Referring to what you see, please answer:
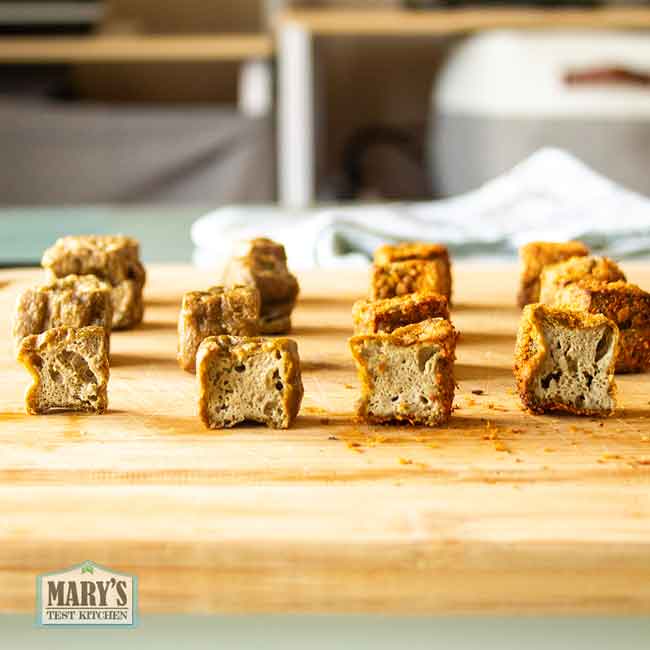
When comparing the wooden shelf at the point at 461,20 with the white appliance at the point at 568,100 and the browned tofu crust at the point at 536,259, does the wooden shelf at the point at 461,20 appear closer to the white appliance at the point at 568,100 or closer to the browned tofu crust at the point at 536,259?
the white appliance at the point at 568,100

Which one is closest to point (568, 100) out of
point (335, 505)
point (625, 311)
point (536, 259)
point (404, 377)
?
point (536, 259)

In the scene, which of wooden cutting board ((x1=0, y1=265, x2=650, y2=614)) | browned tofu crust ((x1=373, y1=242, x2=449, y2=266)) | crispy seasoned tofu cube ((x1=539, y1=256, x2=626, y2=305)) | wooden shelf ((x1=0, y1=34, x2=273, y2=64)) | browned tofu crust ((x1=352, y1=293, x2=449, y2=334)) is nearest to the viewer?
wooden cutting board ((x1=0, y1=265, x2=650, y2=614))

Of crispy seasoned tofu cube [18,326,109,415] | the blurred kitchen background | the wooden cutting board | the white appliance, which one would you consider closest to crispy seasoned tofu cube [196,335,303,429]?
the wooden cutting board

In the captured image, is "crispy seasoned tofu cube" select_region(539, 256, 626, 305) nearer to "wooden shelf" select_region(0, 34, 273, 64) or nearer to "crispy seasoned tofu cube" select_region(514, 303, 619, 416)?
"crispy seasoned tofu cube" select_region(514, 303, 619, 416)

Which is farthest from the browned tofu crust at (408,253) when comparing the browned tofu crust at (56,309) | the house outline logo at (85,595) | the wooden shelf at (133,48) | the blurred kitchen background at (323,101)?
the wooden shelf at (133,48)

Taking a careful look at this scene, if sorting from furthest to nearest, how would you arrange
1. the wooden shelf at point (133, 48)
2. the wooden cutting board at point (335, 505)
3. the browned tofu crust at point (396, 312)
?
the wooden shelf at point (133, 48) → the browned tofu crust at point (396, 312) → the wooden cutting board at point (335, 505)

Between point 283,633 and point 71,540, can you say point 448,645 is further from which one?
point 71,540
